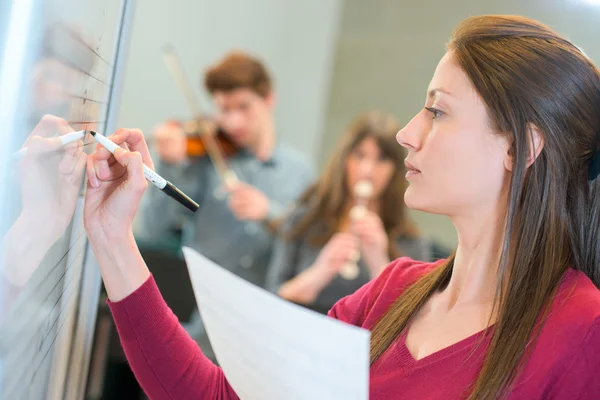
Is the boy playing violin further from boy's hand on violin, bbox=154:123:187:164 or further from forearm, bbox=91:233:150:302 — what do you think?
forearm, bbox=91:233:150:302

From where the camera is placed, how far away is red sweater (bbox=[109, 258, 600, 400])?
2.39 ft

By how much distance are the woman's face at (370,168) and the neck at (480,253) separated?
1288mm

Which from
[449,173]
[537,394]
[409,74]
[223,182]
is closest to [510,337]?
[537,394]

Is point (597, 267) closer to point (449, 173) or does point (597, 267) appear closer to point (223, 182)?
point (449, 173)

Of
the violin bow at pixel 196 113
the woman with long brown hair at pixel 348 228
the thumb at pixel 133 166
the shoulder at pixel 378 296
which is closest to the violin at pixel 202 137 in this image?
the violin bow at pixel 196 113

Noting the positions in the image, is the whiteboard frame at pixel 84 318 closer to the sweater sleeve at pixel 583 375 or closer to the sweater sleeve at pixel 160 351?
the sweater sleeve at pixel 160 351

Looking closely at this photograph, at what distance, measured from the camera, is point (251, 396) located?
0.76 meters

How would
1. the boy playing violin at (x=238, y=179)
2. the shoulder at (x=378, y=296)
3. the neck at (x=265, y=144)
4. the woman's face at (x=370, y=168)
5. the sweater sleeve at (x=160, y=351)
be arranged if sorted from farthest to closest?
the neck at (x=265, y=144)
the boy playing violin at (x=238, y=179)
the woman's face at (x=370, y=168)
the shoulder at (x=378, y=296)
the sweater sleeve at (x=160, y=351)

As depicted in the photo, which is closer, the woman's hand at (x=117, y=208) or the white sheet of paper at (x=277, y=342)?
the white sheet of paper at (x=277, y=342)

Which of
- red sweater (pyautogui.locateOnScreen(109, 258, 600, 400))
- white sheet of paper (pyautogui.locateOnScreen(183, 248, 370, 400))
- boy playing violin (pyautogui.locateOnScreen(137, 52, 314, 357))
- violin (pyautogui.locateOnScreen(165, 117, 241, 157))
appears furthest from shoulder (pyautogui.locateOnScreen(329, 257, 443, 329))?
violin (pyautogui.locateOnScreen(165, 117, 241, 157))

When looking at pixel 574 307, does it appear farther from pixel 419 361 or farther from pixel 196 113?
pixel 196 113

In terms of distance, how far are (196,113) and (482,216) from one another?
2160 mm

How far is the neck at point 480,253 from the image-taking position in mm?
889

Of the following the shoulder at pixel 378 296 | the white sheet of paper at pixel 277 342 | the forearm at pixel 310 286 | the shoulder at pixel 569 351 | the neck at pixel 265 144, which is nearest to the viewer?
the white sheet of paper at pixel 277 342
